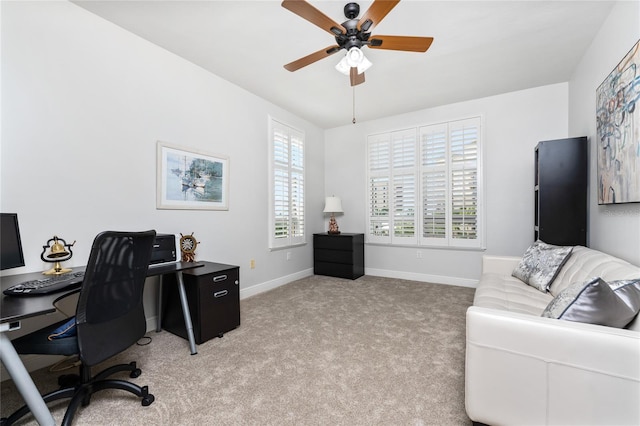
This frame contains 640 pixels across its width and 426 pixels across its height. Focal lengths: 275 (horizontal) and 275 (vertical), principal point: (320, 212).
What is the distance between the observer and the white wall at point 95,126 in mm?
1855

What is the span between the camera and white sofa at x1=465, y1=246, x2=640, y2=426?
3.35 ft

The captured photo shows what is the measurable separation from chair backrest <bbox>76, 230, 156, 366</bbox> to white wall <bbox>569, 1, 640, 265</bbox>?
3.09 meters

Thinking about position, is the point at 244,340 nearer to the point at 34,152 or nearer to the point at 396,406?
the point at 396,406

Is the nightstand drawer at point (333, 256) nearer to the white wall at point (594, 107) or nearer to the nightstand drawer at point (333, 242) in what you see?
the nightstand drawer at point (333, 242)

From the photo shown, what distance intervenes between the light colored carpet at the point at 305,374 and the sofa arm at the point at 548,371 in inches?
13.8

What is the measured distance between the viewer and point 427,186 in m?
4.21

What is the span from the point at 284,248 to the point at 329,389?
2611 mm

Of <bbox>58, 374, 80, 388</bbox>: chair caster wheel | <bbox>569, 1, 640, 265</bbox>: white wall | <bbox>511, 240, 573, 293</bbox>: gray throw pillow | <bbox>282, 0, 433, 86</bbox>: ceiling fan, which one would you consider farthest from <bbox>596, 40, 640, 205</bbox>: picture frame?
<bbox>58, 374, 80, 388</bbox>: chair caster wheel

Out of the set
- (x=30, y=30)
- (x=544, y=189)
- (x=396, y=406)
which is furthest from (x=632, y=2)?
(x=30, y=30)

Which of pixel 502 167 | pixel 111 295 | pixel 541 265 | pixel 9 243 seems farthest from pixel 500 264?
pixel 9 243

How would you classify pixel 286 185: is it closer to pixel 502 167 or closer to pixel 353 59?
pixel 353 59

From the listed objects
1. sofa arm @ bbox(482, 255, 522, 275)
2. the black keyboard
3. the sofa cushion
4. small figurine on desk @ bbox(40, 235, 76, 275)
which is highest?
small figurine on desk @ bbox(40, 235, 76, 275)

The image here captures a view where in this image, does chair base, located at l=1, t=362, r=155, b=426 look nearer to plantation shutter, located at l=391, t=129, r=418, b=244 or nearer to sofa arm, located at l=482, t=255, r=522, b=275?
sofa arm, located at l=482, t=255, r=522, b=275

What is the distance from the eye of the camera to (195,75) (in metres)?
2.94
